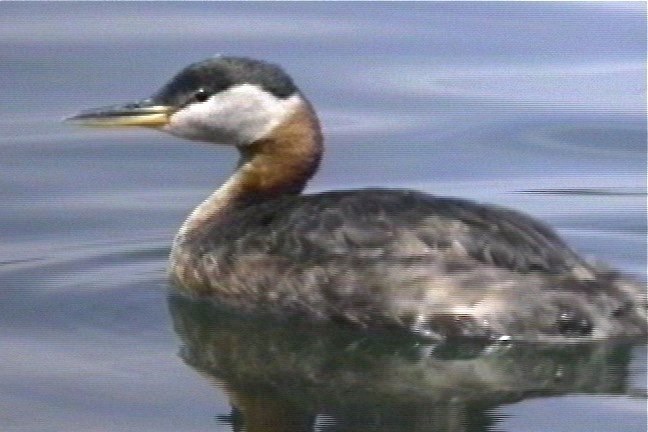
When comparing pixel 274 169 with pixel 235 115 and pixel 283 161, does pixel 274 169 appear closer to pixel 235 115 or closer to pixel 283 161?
pixel 283 161

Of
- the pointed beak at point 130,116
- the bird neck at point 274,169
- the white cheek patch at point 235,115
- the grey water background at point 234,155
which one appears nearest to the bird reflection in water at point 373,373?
the grey water background at point 234,155

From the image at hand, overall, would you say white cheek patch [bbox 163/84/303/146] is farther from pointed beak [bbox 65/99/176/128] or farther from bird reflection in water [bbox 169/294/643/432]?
bird reflection in water [bbox 169/294/643/432]

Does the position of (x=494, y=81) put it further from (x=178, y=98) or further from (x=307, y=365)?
(x=307, y=365)

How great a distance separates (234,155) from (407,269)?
10.9 ft

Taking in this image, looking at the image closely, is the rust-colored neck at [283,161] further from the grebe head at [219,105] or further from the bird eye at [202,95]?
the bird eye at [202,95]

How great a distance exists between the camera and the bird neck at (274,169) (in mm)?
8602

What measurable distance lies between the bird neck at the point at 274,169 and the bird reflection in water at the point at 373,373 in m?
0.75

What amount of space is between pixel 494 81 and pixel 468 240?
14.2ft

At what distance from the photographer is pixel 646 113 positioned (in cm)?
1159

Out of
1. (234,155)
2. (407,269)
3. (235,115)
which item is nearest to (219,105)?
(235,115)

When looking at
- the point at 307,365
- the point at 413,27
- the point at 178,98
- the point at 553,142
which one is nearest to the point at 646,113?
the point at 553,142

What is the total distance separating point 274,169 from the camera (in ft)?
28.4

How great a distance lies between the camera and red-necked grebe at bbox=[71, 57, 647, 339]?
759 centimetres

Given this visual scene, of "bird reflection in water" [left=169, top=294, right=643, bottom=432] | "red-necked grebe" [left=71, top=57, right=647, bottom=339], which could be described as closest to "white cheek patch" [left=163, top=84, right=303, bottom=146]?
"red-necked grebe" [left=71, top=57, right=647, bottom=339]
